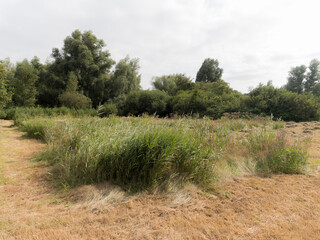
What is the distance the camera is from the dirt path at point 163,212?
5.89 feet

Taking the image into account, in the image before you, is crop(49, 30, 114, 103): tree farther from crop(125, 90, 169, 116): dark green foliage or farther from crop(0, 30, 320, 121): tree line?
crop(125, 90, 169, 116): dark green foliage

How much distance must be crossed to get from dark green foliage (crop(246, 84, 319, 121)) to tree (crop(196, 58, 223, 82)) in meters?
18.6

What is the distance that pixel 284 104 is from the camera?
1374 cm

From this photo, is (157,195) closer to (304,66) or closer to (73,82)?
(73,82)

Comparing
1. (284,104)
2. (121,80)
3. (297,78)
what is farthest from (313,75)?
(121,80)

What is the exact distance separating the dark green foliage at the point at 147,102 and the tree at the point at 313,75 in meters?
27.3

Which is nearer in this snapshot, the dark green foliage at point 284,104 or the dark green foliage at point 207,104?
the dark green foliage at point 284,104

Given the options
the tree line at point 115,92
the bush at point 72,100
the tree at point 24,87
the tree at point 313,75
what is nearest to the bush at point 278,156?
the tree line at point 115,92

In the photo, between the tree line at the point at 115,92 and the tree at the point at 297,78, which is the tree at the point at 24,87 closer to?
the tree line at the point at 115,92

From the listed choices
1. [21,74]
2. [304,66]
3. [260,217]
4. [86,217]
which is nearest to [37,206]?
[86,217]

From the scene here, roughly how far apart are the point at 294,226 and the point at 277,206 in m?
0.39

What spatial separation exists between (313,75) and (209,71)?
17603 millimetres

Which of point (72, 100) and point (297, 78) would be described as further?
point (297, 78)

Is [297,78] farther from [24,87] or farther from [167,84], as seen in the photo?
[24,87]
